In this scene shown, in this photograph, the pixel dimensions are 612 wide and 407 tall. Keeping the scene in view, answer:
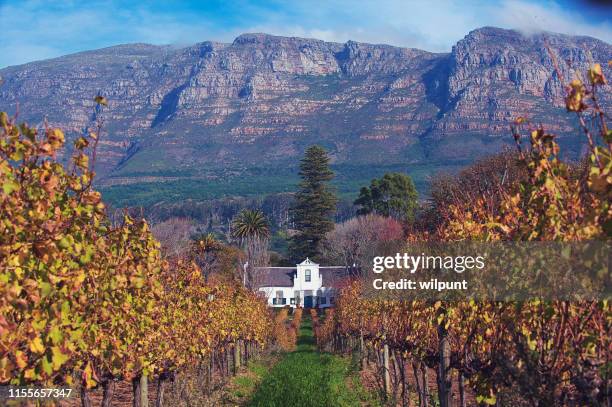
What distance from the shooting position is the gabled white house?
79438 millimetres

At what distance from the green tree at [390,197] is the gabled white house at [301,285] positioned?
8.83 meters

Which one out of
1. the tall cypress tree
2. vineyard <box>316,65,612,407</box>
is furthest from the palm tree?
vineyard <box>316,65,612,407</box>

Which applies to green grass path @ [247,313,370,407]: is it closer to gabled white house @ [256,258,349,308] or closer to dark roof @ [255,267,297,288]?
gabled white house @ [256,258,349,308]

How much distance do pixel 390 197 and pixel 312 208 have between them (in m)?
8.52

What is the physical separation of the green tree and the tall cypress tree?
3.71 m

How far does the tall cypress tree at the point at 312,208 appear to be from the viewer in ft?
269

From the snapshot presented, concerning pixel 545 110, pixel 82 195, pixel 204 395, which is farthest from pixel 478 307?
pixel 545 110

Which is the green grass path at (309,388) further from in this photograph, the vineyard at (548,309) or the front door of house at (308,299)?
the front door of house at (308,299)

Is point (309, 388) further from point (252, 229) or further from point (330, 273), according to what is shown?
point (252, 229)

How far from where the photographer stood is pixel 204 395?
2078cm

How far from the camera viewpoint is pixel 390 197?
82.8 metres

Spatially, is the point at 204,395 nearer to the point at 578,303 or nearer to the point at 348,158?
the point at 578,303

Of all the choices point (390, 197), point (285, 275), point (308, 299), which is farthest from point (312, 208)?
point (308, 299)

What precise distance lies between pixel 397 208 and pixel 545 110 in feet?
347
